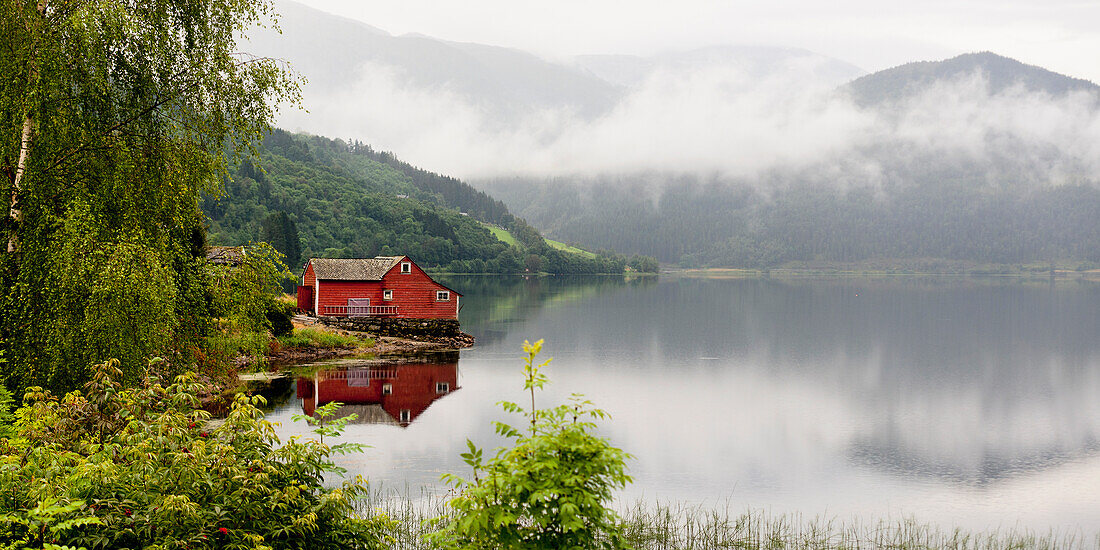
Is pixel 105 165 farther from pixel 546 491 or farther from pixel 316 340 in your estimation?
pixel 316 340

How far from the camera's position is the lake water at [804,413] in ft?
93.5

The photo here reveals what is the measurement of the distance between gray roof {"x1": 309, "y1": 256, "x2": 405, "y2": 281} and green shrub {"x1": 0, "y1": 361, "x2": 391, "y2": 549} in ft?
210

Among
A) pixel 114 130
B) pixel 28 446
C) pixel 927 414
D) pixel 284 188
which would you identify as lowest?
pixel 927 414

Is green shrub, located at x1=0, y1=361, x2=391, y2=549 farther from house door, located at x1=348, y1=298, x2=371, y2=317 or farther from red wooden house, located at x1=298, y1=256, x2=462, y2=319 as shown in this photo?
red wooden house, located at x1=298, y1=256, x2=462, y2=319

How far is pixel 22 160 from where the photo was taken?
567 inches

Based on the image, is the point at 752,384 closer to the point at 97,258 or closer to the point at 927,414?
the point at 927,414

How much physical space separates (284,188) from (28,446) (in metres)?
199

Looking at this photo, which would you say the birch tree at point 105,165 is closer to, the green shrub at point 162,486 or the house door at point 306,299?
the green shrub at point 162,486

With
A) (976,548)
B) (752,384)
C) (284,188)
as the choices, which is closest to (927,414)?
(752,384)

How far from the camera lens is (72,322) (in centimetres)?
1352

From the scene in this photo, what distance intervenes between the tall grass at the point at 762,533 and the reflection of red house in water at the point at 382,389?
16.0 m

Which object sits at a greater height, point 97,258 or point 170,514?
point 97,258

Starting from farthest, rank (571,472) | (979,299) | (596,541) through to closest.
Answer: (979,299), (596,541), (571,472)

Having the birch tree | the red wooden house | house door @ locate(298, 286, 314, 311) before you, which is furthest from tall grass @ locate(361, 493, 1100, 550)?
house door @ locate(298, 286, 314, 311)
